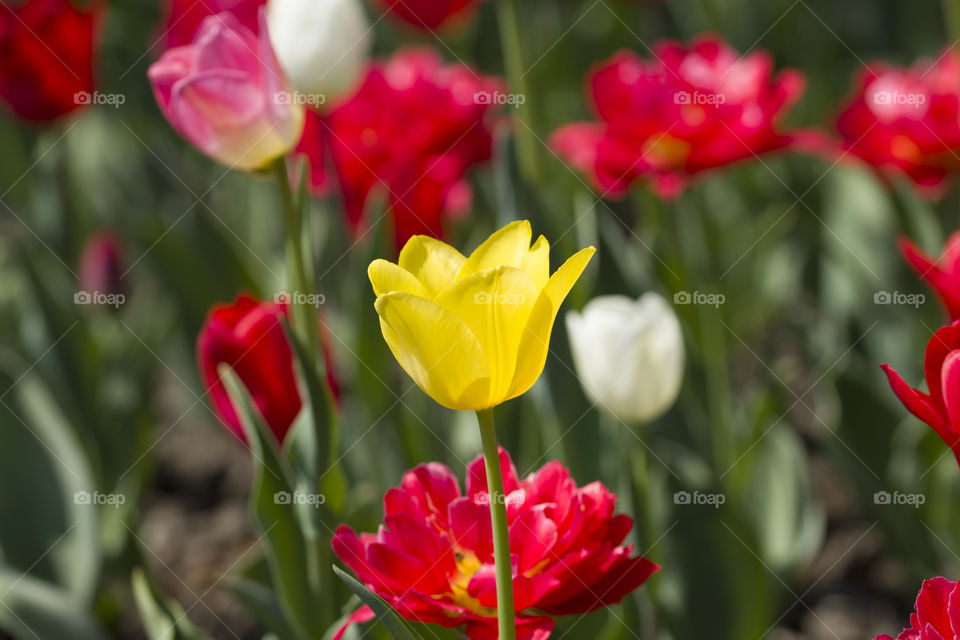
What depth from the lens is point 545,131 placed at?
5.60 feet

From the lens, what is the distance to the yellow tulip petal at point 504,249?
0.47m

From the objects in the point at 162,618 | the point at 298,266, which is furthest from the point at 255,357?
the point at 162,618

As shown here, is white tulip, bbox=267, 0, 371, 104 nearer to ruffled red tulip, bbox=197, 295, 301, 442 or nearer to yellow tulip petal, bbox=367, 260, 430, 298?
ruffled red tulip, bbox=197, 295, 301, 442

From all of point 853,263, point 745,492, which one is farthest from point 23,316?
point 853,263

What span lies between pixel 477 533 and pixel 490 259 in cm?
14

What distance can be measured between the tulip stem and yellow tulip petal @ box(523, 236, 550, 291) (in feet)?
0.20

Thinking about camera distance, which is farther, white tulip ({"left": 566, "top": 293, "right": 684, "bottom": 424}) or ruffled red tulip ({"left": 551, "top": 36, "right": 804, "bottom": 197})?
ruffled red tulip ({"left": 551, "top": 36, "right": 804, "bottom": 197})

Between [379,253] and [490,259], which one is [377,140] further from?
[490,259]

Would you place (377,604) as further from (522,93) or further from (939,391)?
(522,93)

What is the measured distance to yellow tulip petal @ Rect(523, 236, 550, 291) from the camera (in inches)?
17.5

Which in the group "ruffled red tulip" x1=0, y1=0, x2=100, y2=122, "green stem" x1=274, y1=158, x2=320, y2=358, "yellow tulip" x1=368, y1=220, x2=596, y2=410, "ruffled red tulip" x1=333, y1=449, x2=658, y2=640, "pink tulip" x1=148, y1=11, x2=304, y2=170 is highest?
"ruffled red tulip" x1=0, y1=0, x2=100, y2=122

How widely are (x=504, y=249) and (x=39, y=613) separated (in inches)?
21.9

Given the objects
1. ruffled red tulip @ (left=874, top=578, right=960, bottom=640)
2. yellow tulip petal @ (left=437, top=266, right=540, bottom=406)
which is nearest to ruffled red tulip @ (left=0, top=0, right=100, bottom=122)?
yellow tulip petal @ (left=437, top=266, right=540, bottom=406)

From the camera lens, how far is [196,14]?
3.27 feet
